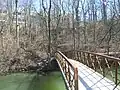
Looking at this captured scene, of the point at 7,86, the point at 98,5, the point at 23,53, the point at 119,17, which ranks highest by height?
the point at 98,5

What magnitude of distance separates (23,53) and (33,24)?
1257 cm

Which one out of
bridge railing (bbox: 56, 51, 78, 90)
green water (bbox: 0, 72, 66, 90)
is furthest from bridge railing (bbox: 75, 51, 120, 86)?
green water (bbox: 0, 72, 66, 90)

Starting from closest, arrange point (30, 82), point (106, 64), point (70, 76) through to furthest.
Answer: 1. point (70, 76)
2. point (106, 64)
3. point (30, 82)

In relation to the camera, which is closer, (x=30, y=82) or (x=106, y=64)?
(x=106, y=64)

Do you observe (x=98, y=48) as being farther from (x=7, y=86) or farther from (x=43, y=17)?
(x=7, y=86)

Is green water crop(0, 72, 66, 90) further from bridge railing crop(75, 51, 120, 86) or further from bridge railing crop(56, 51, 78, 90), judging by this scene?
bridge railing crop(56, 51, 78, 90)

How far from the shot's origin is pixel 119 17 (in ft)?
88.3

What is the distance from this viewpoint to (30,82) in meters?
16.4

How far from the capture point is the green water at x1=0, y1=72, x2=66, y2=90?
1469 centimetres

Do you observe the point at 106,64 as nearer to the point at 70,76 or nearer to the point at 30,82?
the point at 70,76

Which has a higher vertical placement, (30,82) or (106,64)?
(106,64)

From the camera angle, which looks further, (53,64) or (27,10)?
(27,10)

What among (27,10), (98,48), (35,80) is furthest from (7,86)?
(27,10)

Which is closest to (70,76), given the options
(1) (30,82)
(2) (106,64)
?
(2) (106,64)
